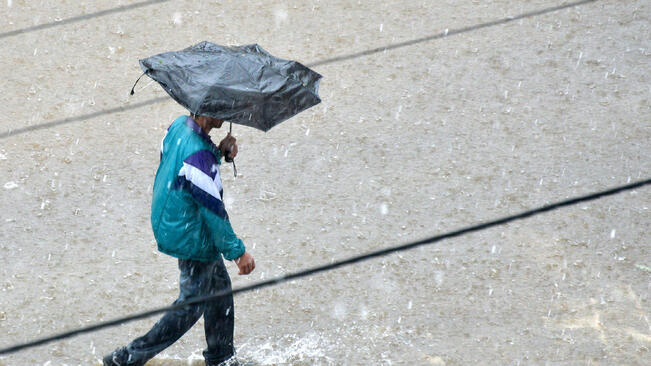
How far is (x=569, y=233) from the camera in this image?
19.0ft

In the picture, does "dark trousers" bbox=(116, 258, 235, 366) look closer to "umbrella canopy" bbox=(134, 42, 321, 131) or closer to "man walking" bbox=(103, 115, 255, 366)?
"man walking" bbox=(103, 115, 255, 366)

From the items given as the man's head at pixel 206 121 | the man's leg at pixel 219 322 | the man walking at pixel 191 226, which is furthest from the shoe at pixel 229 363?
the man's head at pixel 206 121

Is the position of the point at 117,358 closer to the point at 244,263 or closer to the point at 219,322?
the point at 219,322

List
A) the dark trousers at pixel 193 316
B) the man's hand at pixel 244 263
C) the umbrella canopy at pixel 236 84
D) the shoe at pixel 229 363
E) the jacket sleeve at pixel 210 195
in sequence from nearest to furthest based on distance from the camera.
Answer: the umbrella canopy at pixel 236 84
the jacket sleeve at pixel 210 195
the man's hand at pixel 244 263
the dark trousers at pixel 193 316
the shoe at pixel 229 363

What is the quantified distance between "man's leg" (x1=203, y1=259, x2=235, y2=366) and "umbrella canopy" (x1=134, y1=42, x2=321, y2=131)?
0.88 m

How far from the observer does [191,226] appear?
4133 millimetres

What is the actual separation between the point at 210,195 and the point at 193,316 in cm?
75

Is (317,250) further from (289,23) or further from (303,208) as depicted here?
(289,23)

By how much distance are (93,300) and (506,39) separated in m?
4.54

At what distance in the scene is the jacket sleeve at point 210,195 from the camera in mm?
4012

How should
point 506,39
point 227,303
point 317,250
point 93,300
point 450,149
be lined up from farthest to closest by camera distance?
1. point 506,39
2. point 450,149
3. point 317,250
4. point 93,300
5. point 227,303

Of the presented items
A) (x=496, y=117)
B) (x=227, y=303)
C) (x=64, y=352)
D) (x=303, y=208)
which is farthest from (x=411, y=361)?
(x=496, y=117)

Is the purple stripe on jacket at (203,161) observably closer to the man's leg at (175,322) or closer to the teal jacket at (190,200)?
the teal jacket at (190,200)

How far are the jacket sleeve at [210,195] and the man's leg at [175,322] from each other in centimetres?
24
